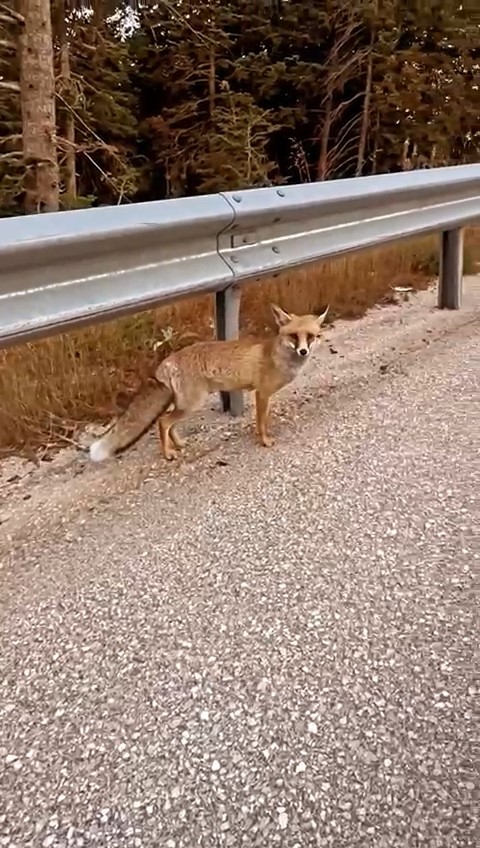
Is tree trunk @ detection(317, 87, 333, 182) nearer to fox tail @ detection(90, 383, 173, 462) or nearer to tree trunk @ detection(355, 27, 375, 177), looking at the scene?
tree trunk @ detection(355, 27, 375, 177)

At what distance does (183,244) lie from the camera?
3133 mm

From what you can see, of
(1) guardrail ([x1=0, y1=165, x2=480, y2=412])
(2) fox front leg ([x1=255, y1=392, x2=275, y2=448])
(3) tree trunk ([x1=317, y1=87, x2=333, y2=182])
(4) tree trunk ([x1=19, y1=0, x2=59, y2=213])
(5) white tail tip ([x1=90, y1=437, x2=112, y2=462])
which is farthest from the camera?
(3) tree trunk ([x1=317, y1=87, x2=333, y2=182])

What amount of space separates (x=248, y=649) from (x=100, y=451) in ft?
4.37

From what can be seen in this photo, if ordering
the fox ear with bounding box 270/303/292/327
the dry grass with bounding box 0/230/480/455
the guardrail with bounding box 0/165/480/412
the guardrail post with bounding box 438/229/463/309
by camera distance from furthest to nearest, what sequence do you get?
the guardrail post with bounding box 438/229/463/309 < the fox ear with bounding box 270/303/292/327 < the dry grass with bounding box 0/230/480/455 < the guardrail with bounding box 0/165/480/412

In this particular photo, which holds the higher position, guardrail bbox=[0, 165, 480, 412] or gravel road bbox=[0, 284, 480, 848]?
guardrail bbox=[0, 165, 480, 412]

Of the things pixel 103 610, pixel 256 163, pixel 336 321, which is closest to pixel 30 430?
pixel 103 610

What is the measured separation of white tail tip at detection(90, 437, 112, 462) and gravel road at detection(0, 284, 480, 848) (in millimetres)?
55

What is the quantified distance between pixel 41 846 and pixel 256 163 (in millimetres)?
12470

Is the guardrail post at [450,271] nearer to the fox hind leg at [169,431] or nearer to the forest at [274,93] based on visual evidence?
the fox hind leg at [169,431]

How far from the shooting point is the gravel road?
1437mm

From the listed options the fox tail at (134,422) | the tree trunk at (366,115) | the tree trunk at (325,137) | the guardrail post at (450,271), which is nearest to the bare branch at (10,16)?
the guardrail post at (450,271)

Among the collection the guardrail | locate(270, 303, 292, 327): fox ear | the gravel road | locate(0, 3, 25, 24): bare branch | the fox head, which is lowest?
the gravel road

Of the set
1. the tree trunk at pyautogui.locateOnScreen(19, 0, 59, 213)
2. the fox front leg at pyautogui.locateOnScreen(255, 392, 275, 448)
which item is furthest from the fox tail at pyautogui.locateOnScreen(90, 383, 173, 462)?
the tree trunk at pyautogui.locateOnScreen(19, 0, 59, 213)

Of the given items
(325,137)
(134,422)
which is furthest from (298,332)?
(325,137)
